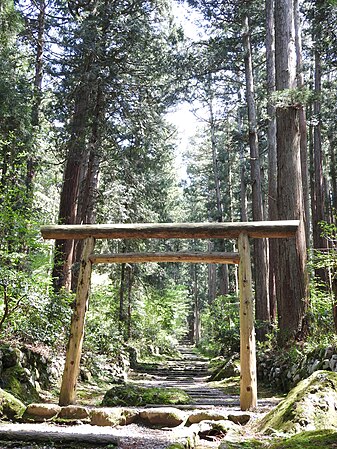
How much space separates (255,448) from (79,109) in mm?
10589

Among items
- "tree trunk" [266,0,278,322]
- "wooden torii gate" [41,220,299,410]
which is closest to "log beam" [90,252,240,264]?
"wooden torii gate" [41,220,299,410]

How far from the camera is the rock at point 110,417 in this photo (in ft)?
17.5

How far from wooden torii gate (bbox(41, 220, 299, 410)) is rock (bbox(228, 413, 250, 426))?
0.86 m

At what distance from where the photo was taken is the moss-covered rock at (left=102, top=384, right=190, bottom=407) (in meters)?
6.96

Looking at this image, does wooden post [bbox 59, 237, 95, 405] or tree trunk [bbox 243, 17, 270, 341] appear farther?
tree trunk [bbox 243, 17, 270, 341]

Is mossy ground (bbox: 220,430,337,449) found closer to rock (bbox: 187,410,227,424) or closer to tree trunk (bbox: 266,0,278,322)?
rock (bbox: 187,410,227,424)

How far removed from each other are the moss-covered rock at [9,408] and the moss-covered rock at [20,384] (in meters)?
0.87

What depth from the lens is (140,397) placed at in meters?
7.01

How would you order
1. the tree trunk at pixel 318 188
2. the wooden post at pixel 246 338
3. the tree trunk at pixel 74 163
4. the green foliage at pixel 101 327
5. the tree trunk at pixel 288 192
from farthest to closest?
the tree trunk at pixel 318 188
the green foliage at pixel 101 327
the tree trunk at pixel 74 163
the tree trunk at pixel 288 192
the wooden post at pixel 246 338

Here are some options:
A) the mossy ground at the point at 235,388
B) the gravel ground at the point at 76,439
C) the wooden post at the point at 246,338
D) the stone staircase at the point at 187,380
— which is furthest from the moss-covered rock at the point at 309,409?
the stone staircase at the point at 187,380

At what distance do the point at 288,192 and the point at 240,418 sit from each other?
17.9 feet

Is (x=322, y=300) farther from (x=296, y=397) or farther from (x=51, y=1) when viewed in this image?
(x=51, y=1)

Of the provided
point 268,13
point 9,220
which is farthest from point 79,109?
point 268,13

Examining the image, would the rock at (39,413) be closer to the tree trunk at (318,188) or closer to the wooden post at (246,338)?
the wooden post at (246,338)
